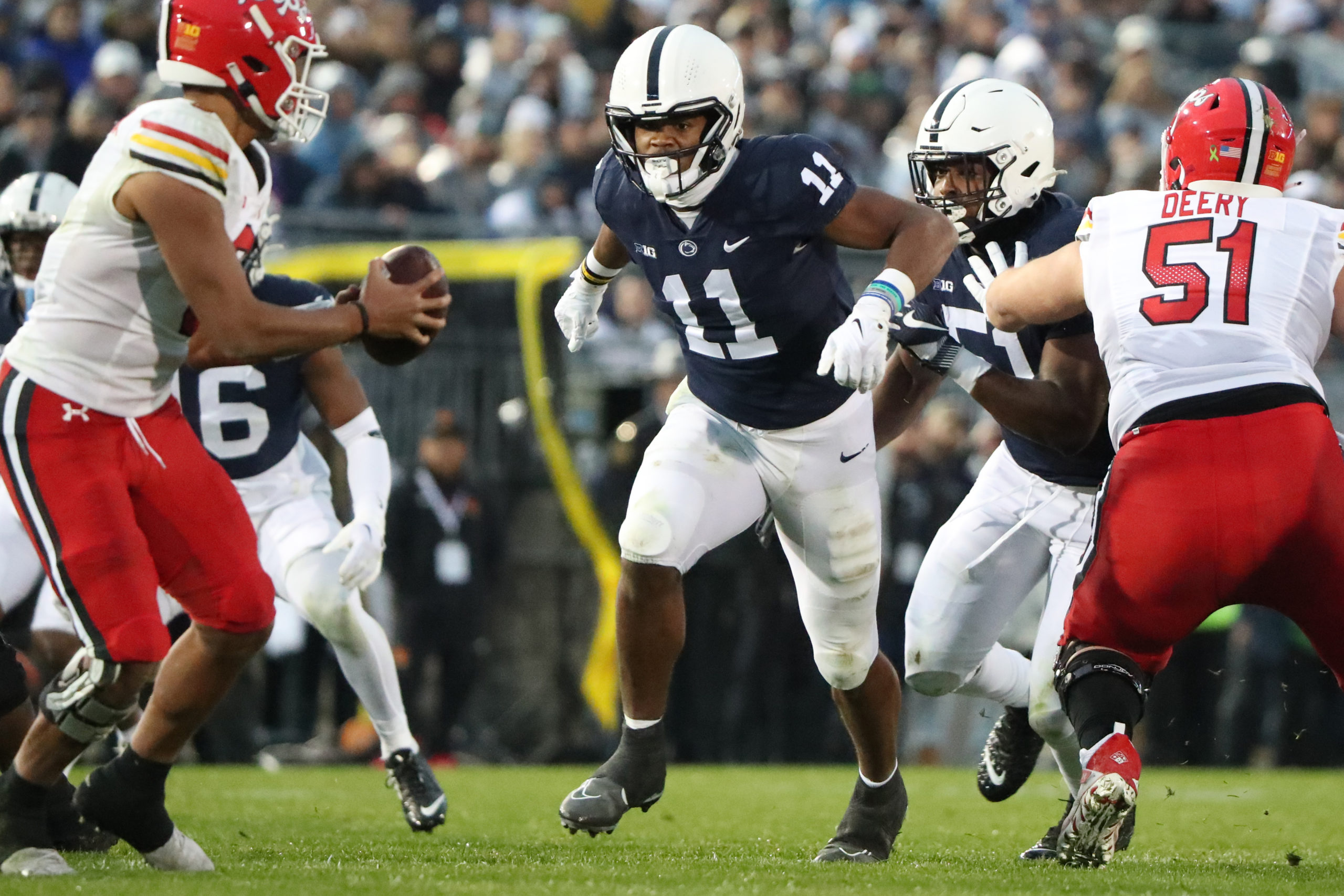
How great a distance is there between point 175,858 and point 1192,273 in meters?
2.62

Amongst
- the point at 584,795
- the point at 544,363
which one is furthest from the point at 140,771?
the point at 544,363

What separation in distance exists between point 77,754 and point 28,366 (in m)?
0.89

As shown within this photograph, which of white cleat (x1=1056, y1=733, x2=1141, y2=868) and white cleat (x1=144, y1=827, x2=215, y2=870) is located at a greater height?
white cleat (x1=1056, y1=733, x2=1141, y2=868)

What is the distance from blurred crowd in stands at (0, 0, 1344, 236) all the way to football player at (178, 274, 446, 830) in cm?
348

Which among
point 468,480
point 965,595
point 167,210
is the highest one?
point 167,210

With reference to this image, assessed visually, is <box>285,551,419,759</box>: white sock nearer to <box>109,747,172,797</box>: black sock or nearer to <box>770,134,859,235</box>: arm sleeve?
<box>109,747,172,797</box>: black sock

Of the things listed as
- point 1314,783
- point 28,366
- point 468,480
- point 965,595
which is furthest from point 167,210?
point 1314,783

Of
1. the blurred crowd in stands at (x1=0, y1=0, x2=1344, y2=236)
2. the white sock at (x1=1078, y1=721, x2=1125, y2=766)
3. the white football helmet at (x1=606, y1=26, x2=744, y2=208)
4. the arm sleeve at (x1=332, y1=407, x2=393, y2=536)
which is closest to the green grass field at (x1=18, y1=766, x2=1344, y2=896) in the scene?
the white sock at (x1=1078, y1=721, x2=1125, y2=766)

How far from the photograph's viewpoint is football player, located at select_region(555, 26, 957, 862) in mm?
4309

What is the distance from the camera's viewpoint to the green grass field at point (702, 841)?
386cm

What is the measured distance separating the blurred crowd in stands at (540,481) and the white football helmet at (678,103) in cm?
434

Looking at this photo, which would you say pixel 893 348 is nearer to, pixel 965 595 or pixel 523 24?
pixel 965 595

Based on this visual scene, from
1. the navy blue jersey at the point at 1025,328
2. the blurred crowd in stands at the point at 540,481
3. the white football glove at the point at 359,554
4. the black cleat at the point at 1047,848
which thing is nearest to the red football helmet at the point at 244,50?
the white football glove at the point at 359,554

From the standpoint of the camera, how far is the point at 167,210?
377cm
